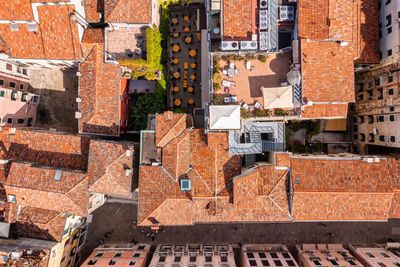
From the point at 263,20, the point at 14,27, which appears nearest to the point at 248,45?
the point at 263,20

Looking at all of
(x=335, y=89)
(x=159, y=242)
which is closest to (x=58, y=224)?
(x=159, y=242)

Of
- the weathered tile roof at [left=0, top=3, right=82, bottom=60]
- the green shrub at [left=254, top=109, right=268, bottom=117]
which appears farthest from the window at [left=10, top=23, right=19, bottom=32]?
the green shrub at [left=254, top=109, right=268, bottom=117]

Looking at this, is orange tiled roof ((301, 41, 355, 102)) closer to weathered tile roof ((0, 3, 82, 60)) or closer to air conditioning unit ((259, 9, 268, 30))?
air conditioning unit ((259, 9, 268, 30))

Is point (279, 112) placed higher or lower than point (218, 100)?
lower

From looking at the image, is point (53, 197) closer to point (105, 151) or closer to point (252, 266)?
point (105, 151)

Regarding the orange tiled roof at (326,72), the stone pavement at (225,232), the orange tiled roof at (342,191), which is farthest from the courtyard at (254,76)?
the stone pavement at (225,232)

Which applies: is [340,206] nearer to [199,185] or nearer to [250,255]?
[250,255]

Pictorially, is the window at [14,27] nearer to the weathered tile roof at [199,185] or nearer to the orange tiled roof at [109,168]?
the orange tiled roof at [109,168]
